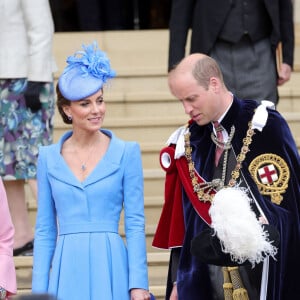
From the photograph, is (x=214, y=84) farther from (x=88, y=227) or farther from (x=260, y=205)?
(x=88, y=227)

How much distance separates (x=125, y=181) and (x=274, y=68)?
2.10 metres

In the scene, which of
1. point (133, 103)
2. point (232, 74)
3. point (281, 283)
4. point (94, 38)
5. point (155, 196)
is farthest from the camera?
point (94, 38)

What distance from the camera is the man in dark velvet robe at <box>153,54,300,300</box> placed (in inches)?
215

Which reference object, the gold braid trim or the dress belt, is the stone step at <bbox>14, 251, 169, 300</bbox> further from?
the gold braid trim

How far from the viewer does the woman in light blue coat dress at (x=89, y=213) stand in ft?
18.7

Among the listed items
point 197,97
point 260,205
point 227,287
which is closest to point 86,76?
point 197,97

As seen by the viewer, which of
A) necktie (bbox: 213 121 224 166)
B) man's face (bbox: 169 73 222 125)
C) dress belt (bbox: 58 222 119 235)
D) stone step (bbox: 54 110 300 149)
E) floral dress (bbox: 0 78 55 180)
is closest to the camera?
man's face (bbox: 169 73 222 125)

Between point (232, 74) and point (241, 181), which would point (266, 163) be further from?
point (232, 74)

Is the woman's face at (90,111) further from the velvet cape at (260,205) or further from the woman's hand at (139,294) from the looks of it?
the woman's hand at (139,294)

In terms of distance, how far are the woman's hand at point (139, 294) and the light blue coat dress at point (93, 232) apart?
24 mm

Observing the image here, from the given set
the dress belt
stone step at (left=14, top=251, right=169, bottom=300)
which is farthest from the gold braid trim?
stone step at (left=14, top=251, right=169, bottom=300)

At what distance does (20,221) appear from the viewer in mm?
7711

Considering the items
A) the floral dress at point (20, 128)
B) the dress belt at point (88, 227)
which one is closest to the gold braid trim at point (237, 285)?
the dress belt at point (88, 227)

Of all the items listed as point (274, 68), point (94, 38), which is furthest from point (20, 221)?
point (94, 38)
